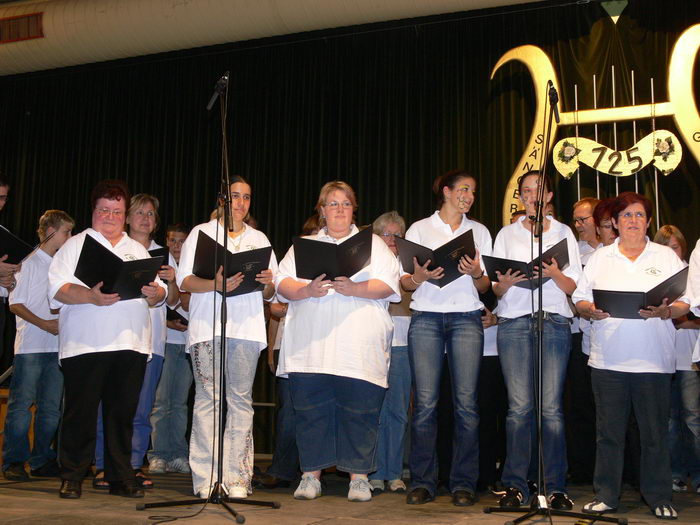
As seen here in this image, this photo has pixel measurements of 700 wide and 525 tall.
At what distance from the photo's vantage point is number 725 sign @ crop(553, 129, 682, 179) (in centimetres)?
610

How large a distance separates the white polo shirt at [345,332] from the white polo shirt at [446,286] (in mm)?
143

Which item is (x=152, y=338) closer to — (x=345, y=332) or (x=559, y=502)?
(x=345, y=332)

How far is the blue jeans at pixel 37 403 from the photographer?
483cm

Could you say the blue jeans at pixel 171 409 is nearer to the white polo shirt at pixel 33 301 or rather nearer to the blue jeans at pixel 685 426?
the white polo shirt at pixel 33 301

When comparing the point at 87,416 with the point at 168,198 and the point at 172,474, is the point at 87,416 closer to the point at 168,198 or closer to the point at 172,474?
the point at 172,474

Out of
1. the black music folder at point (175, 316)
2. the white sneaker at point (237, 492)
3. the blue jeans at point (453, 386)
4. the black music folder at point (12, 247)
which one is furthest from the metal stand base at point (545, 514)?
the black music folder at point (12, 247)

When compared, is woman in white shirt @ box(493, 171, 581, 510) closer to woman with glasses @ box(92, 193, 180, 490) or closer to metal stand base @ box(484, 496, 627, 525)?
metal stand base @ box(484, 496, 627, 525)

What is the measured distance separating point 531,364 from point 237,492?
1543 millimetres

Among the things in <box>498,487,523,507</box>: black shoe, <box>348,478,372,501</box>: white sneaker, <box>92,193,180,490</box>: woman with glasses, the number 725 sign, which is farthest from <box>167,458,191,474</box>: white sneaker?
the number 725 sign

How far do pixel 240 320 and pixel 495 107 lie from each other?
3.77m

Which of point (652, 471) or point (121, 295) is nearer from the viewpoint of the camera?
point (652, 471)

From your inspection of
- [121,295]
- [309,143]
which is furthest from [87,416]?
[309,143]

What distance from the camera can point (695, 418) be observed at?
4609mm

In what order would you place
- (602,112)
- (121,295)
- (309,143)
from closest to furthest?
(121,295) < (602,112) < (309,143)
